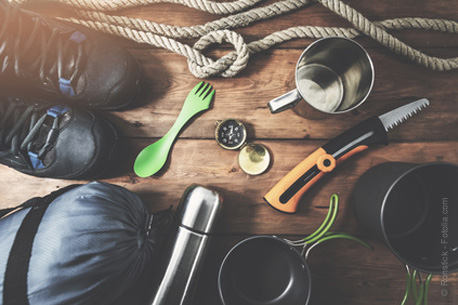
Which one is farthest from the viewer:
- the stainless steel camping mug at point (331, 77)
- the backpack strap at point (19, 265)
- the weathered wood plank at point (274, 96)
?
the weathered wood plank at point (274, 96)

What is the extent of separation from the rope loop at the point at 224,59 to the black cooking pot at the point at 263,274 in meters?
0.41

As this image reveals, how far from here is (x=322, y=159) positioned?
2.10 feet

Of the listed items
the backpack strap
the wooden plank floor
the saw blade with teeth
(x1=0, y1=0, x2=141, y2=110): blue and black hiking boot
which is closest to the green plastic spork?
the wooden plank floor

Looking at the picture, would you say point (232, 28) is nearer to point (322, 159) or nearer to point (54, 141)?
point (322, 159)

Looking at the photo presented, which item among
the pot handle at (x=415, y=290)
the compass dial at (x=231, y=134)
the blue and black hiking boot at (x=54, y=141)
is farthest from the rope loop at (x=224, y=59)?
the pot handle at (x=415, y=290)

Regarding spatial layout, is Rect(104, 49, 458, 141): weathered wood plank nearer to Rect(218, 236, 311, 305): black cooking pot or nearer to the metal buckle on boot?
the metal buckle on boot

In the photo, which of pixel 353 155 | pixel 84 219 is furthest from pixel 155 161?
pixel 353 155

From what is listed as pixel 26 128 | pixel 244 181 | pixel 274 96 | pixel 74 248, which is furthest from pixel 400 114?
pixel 26 128

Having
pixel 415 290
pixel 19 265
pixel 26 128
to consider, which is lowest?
pixel 19 265

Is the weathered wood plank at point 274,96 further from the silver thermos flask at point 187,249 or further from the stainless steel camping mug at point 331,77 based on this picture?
the silver thermos flask at point 187,249

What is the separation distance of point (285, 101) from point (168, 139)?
0.30 m

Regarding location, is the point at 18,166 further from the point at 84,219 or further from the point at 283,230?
the point at 283,230

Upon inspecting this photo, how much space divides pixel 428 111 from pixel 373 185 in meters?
0.29

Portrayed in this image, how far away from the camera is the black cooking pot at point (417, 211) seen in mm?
565
